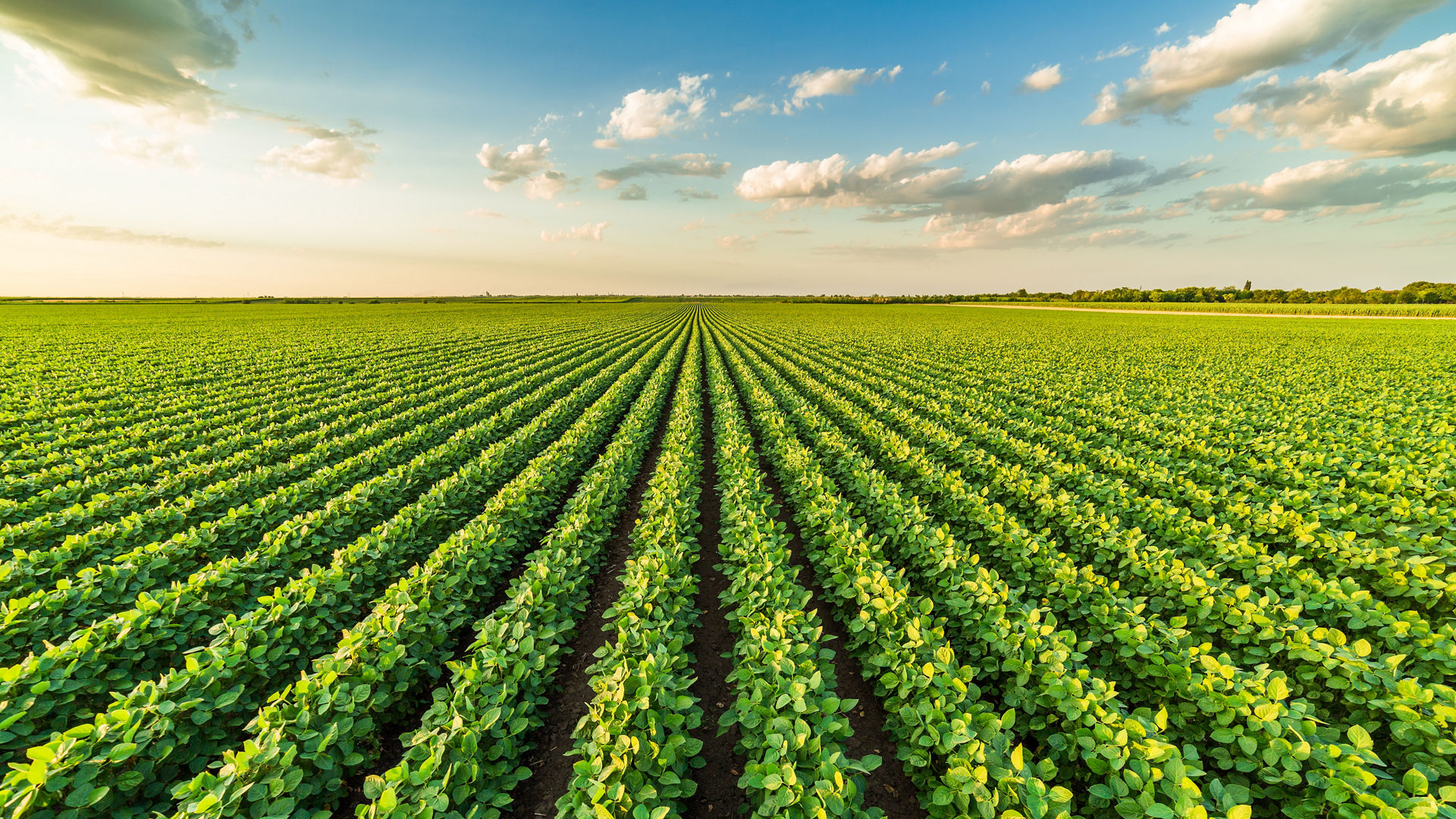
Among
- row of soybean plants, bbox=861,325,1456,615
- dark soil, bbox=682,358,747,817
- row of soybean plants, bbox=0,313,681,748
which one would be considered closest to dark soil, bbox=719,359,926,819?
dark soil, bbox=682,358,747,817

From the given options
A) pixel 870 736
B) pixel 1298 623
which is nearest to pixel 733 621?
pixel 870 736

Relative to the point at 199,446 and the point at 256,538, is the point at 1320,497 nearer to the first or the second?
the point at 256,538

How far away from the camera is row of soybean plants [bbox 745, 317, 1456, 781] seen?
356 cm

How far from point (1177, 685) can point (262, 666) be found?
7.70m

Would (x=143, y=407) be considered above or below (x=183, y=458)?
above

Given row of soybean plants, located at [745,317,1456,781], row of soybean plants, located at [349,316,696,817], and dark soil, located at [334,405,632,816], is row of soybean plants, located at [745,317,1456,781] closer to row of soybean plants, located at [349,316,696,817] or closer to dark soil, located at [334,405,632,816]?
row of soybean plants, located at [349,316,696,817]

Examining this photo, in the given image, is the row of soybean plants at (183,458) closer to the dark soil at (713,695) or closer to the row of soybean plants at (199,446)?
the row of soybean plants at (199,446)

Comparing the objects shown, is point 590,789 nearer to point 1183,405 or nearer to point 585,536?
point 585,536

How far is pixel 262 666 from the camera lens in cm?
419

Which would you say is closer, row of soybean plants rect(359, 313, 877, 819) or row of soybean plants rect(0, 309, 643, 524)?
row of soybean plants rect(359, 313, 877, 819)

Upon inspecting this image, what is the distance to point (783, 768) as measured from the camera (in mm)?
→ 3031

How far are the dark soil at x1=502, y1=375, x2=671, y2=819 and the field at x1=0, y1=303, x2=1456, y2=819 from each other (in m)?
0.04

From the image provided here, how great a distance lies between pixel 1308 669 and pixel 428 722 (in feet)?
23.7

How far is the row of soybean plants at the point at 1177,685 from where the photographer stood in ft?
10.2
